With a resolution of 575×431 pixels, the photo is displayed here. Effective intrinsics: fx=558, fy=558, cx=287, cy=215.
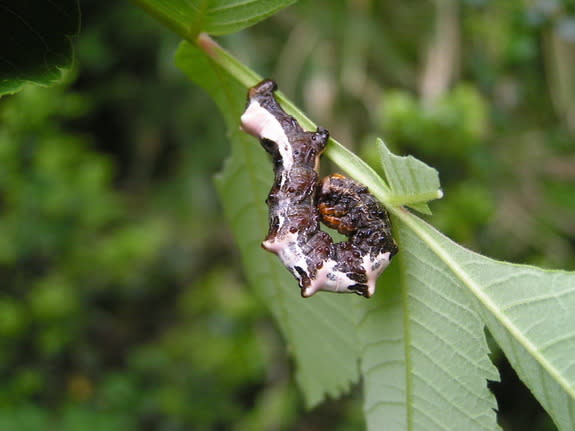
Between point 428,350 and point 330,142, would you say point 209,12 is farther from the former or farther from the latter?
point 428,350

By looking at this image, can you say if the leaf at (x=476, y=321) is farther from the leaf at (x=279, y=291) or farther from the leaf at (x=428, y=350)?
the leaf at (x=279, y=291)

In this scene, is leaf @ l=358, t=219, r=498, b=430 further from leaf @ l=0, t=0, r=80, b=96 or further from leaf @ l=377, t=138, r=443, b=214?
leaf @ l=0, t=0, r=80, b=96

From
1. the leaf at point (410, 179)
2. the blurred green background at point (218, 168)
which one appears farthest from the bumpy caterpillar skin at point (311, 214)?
the blurred green background at point (218, 168)

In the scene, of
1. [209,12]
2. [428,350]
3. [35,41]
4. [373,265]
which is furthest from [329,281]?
[35,41]

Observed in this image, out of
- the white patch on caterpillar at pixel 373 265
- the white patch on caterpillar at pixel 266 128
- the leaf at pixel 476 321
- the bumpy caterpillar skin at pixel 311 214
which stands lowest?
the leaf at pixel 476 321

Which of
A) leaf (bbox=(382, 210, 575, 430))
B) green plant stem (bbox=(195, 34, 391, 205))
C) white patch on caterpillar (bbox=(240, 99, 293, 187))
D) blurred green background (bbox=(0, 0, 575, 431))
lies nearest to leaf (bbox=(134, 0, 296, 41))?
green plant stem (bbox=(195, 34, 391, 205))

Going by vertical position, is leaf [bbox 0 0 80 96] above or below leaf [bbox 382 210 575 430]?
above
